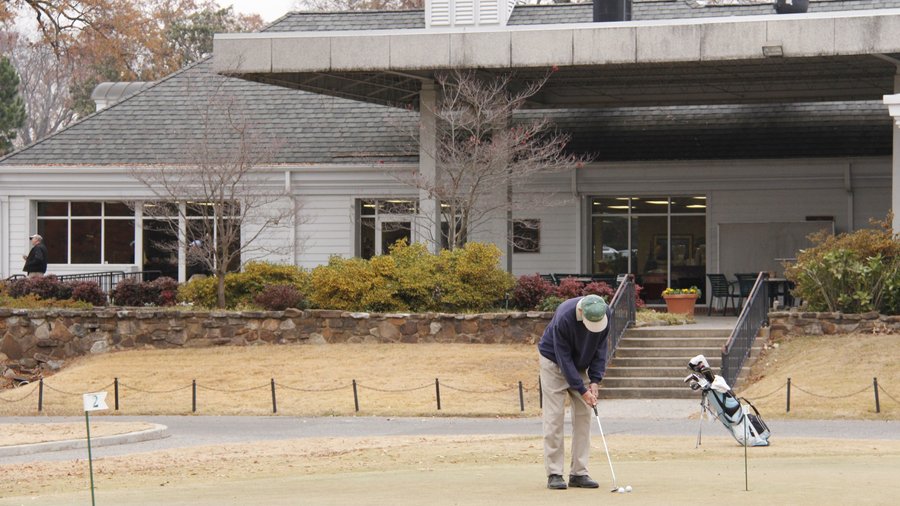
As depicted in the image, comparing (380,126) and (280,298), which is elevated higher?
(380,126)

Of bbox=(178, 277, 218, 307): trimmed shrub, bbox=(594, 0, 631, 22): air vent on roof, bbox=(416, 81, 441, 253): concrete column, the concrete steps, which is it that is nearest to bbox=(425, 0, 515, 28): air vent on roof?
bbox=(594, 0, 631, 22): air vent on roof

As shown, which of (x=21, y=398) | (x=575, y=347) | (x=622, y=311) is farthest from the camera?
(x=622, y=311)


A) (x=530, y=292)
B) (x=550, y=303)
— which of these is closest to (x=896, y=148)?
(x=550, y=303)

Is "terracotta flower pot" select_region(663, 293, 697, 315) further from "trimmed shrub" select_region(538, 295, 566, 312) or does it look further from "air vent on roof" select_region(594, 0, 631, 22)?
"air vent on roof" select_region(594, 0, 631, 22)

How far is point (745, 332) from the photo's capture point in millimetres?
23047

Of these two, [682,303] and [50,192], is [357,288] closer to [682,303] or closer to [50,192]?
[682,303]

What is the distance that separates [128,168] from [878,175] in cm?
1719

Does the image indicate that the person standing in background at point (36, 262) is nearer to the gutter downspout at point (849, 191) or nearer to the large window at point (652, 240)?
the large window at point (652, 240)

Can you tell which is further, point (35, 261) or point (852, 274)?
point (35, 261)

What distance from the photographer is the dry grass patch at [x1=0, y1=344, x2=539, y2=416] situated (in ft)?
71.5

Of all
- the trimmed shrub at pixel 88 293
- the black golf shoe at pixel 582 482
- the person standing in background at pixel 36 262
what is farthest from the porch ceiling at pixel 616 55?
the black golf shoe at pixel 582 482

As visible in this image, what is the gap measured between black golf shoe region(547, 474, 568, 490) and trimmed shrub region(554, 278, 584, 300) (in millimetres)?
14408

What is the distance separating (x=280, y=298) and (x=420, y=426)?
24.7 feet

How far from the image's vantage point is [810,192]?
103ft
